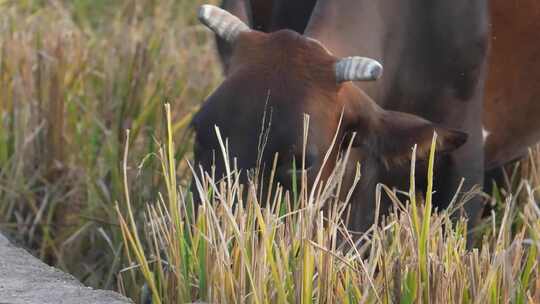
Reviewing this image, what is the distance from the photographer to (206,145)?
3963 mm

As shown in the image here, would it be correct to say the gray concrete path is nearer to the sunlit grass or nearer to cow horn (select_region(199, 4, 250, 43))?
the sunlit grass

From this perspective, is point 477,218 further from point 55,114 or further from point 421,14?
point 55,114

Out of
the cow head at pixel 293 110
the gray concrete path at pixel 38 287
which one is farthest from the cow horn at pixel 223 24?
the gray concrete path at pixel 38 287

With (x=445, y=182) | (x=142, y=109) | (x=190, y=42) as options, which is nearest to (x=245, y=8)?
(x=445, y=182)

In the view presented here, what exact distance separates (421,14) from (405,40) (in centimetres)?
10

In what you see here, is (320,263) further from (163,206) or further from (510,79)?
(510,79)

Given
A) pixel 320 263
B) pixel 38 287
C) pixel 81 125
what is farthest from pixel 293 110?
pixel 81 125

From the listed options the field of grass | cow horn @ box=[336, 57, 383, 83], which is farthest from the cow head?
the field of grass

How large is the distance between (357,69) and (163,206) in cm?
73

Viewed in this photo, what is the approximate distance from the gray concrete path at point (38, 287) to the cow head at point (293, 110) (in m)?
0.58

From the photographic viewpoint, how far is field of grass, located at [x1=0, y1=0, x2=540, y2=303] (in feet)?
10.7

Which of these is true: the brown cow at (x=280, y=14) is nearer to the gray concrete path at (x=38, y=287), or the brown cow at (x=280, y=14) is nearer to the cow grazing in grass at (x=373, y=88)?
the cow grazing in grass at (x=373, y=88)

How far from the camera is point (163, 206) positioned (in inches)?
150

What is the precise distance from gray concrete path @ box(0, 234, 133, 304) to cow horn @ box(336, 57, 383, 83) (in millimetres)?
1037
